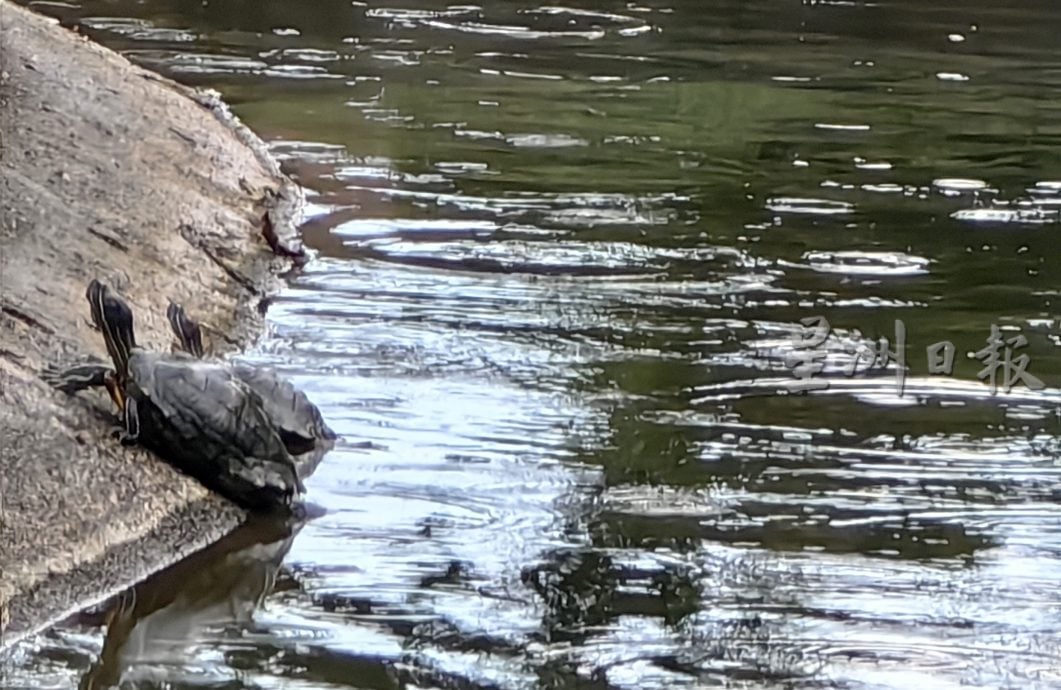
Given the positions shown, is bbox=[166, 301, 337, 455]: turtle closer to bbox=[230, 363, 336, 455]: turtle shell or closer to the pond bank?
bbox=[230, 363, 336, 455]: turtle shell

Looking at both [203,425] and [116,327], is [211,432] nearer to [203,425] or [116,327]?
[203,425]

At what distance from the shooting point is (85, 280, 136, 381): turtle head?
5.35m

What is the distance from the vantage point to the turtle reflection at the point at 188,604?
173 inches

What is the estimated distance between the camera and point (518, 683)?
170 inches

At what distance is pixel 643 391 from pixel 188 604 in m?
2.18

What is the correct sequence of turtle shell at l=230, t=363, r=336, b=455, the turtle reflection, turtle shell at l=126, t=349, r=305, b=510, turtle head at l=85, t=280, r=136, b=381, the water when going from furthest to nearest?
turtle shell at l=230, t=363, r=336, b=455 < turtle head at l=85, t=280, r=136, b=381 < turtle shell at l=126, t=349, r=305, b=510 < the water < the turtle reflection

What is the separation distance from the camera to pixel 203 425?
5.19 meters

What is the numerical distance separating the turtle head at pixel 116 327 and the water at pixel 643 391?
2.30 ft

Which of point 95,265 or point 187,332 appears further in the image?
point 95,265

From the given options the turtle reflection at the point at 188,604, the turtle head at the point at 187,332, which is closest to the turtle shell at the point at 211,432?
the turtle reflection at the point at 188,604

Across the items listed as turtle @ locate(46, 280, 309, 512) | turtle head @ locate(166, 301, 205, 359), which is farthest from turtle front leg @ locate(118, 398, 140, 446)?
turtle head @ locate(166, 301, 205, 359)

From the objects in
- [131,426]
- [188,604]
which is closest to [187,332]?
[131,426]

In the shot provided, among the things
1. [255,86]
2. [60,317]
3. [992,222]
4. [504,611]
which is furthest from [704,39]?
[504,611]

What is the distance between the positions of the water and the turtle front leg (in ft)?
1.62
